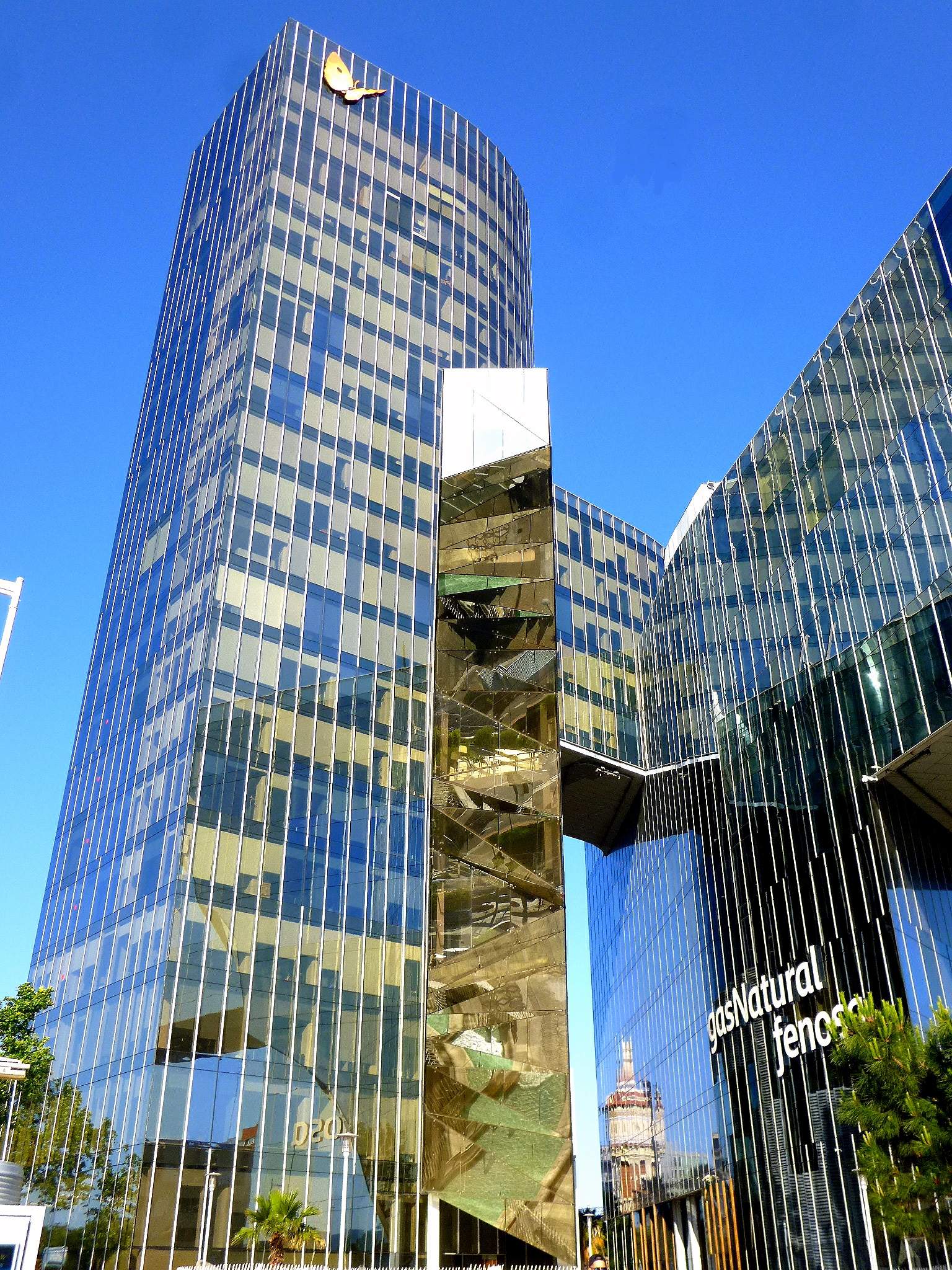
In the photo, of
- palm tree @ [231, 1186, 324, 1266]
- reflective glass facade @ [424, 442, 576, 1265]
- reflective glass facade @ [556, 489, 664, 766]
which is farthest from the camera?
reflective glass facade @ [556, 489, 664, 766]

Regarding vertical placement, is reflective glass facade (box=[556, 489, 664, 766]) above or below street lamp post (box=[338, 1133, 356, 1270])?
above

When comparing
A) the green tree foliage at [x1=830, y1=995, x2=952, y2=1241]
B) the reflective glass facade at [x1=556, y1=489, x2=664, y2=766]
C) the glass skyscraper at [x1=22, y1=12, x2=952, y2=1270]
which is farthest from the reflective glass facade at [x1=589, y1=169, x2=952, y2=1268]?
the green tree foliage at [x1=830, y1=995, x2=952, y2=1241]

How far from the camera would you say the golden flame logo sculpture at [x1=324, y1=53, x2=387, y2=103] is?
76.1m

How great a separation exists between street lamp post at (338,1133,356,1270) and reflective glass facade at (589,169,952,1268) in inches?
689

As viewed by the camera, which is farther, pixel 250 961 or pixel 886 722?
pixel 250 961

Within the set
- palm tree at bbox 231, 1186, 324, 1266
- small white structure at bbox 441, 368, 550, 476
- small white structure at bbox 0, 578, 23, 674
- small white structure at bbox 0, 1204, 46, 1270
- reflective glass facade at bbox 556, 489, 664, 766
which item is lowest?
small white structure at bbox 0, 1204, 46, 1270

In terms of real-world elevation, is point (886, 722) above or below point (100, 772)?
below

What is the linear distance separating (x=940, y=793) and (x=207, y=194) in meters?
61.2

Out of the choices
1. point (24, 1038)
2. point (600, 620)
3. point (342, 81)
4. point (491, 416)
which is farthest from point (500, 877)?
point (342, 81)

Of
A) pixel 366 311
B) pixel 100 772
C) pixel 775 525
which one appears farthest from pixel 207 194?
pixel 775 525

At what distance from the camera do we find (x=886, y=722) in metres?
44.2

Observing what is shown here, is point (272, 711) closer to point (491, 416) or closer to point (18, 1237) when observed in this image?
point (491, 416)

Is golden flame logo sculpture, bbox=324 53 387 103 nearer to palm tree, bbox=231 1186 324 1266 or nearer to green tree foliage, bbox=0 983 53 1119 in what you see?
green tree foliage, bbox=0 983 53 1119

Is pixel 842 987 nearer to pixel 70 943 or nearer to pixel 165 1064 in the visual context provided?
pixel 165 1064
